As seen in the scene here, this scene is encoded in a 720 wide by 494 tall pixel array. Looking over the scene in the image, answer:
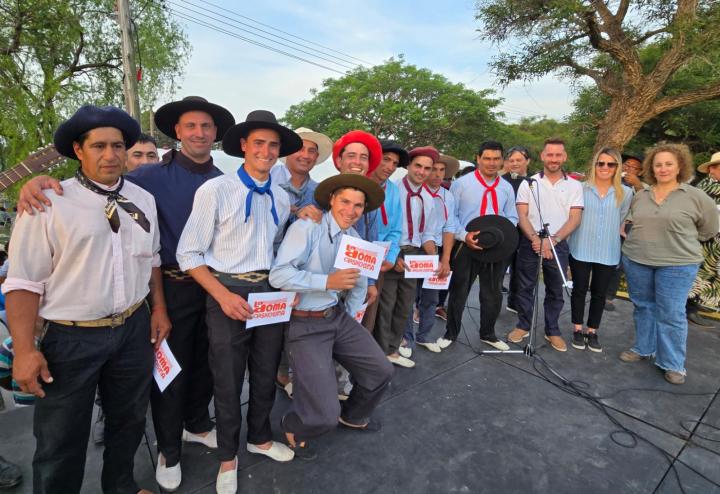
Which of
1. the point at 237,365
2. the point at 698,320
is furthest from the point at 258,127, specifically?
the point at 698,320

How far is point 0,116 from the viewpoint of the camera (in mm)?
11461

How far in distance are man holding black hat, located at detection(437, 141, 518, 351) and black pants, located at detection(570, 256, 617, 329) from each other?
908 mm

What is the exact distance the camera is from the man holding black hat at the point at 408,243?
11.9 feet

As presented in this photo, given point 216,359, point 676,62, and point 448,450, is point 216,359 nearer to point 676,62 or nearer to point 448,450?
point 448,450

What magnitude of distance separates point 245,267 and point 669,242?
388cm

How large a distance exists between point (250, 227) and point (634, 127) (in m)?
14.0

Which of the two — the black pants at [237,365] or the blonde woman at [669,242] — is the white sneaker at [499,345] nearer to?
the blonde woman at [669,242]

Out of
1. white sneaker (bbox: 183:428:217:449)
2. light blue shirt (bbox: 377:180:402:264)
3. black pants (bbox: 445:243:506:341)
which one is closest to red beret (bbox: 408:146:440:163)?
light blue shirt (bbox: 377:180:402:264)

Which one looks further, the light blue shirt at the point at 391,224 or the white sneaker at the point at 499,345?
the white sneaker at the point at 499,345

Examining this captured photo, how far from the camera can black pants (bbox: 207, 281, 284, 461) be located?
7.27 ft

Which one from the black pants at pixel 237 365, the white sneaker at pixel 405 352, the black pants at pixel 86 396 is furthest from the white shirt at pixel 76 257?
the white sneaker at pixel 405 352

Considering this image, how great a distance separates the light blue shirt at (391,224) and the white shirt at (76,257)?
76.2 inches

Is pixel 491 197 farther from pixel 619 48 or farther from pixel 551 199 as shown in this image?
pixel 619 48

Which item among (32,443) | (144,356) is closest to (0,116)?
(32,443)
